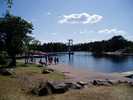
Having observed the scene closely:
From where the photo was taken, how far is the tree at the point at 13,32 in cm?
3856

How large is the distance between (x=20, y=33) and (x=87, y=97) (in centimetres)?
2698

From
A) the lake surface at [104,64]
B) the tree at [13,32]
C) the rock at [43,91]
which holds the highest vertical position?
the tree at [13,32]

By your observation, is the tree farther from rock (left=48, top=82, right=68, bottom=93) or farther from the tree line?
the tree line

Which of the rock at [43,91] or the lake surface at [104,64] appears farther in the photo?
the lake surface at [104,64]

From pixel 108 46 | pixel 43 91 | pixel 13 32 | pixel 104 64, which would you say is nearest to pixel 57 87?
pixel 43 91

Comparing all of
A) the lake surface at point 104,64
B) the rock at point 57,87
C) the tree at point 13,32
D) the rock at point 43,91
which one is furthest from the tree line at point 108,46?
the rock at point 43,91

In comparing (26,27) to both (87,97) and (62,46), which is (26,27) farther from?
(62,46)

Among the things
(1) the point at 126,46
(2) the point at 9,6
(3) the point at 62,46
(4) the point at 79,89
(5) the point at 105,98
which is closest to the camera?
(2) the point at 9,6

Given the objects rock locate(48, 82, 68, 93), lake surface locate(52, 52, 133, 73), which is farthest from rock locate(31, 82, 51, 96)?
lake surface locate(52, 52, 133, 73)

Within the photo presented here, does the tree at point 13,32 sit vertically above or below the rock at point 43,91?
above

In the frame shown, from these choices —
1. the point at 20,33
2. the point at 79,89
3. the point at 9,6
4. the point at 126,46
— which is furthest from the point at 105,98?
the point at 126,46

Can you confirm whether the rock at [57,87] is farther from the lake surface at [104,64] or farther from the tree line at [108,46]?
the tree line at [108,46]

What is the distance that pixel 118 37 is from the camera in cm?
17262

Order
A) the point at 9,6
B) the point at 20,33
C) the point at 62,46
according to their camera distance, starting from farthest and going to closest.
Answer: the point at 62,46 < the point at 20,33 < the point at 9,6
